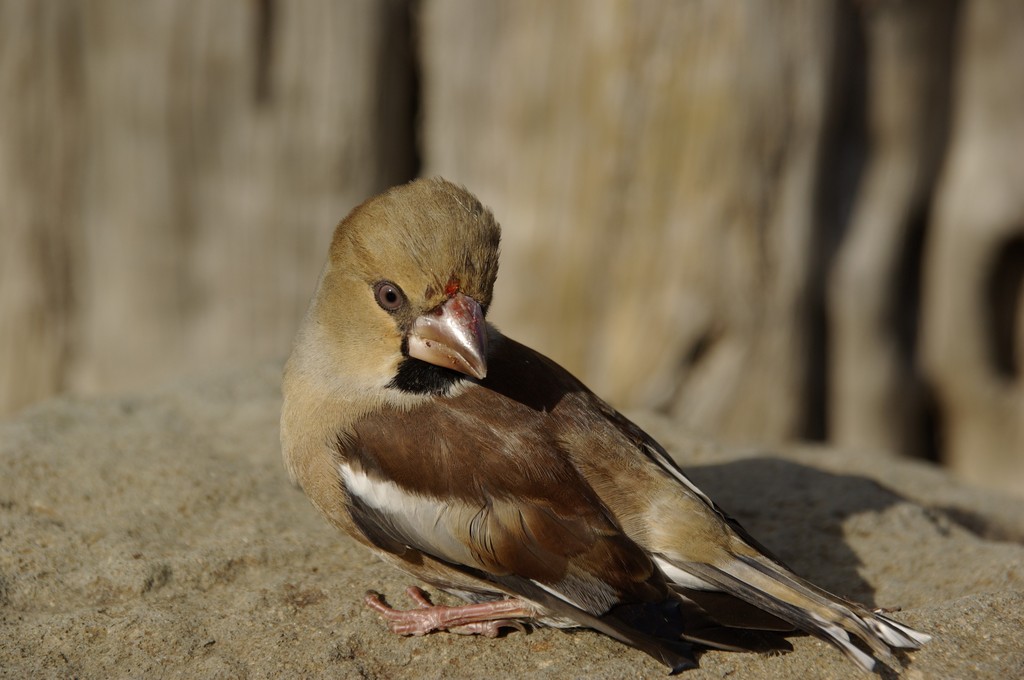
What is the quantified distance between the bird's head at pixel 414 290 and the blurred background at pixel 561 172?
277 cm

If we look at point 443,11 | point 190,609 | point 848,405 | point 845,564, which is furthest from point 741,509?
point 443,11

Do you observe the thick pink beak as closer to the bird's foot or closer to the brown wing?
the brown wing

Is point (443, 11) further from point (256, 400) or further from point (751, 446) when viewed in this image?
point (751, 446)


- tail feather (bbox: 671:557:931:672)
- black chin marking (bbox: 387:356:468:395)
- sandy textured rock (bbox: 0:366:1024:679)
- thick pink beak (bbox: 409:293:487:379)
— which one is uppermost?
thick pink beak (bbox: 409:293:487:379)

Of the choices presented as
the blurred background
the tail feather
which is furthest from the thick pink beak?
the blurred background

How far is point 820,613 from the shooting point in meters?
3.70

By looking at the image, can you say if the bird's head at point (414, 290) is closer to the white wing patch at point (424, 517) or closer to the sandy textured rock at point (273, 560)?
the white wing patch at point (424, 517)

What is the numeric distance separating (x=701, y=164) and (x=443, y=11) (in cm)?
190

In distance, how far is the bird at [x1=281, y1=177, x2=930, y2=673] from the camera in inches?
151

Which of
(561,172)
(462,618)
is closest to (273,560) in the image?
(462,618)

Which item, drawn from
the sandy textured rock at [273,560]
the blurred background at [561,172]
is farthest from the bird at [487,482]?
the blurred background at [561,172]

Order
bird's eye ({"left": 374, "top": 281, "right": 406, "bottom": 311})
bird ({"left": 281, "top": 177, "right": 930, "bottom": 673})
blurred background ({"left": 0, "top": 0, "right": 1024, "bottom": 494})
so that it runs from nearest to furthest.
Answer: bird ({"left": 281, "top": 177, "right": 930, "bottom": 673}), bird's eye ({"left": 374, "top": 281, "right": 406, "bottom": 311}), blurred background ({"left": 0, "top": 0, "right": 1024, "bottom": 494})

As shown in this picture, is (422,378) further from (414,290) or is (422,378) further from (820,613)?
(820,613)

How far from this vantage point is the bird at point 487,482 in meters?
3.83
